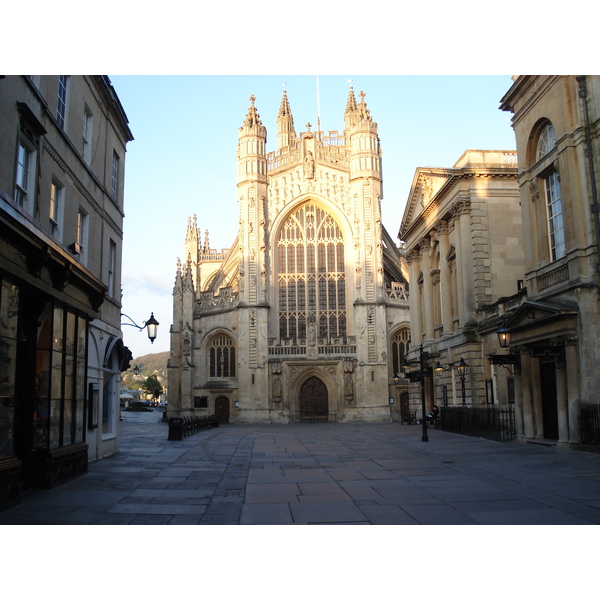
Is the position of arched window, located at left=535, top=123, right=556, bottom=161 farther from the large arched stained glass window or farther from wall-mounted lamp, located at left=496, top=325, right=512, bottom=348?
the large arched stained glass window

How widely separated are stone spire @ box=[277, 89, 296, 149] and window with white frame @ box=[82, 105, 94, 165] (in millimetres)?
50097

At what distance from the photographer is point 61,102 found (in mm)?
14227

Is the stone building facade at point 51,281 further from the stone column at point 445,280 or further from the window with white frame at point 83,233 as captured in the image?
the stone column at point 445,280

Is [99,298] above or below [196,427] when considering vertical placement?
above

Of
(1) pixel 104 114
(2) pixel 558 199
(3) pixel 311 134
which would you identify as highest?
(3) pixel 311 134

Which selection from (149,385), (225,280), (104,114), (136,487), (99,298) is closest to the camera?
(136,487)

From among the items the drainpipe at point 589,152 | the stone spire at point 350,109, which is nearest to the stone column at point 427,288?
the drainpipe at point 589,152

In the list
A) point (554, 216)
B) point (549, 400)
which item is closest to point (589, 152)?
point (554, 216)

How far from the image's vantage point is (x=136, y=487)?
11.1m

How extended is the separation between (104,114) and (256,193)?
101 ft

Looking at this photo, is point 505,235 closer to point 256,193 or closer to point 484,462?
point 484,462

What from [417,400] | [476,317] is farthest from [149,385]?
[476,317]

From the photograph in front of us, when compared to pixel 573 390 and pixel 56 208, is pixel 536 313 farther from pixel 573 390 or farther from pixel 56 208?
pixel 56 208

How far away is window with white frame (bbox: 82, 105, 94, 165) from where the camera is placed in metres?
16.1
